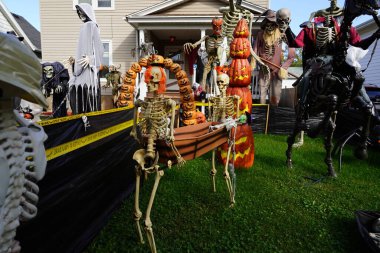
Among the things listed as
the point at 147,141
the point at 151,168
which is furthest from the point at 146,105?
the point at 151,168

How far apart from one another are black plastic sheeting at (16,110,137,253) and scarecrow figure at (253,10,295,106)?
7429 millimetres

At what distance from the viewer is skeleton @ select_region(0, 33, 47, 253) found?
3.27ft

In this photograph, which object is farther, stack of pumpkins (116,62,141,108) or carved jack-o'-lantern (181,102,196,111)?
carved jack-o'-lantern (181,102,196,111)

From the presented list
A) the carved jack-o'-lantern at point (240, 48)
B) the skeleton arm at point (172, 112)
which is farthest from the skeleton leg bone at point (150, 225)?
the carved jack-o'-lantern at point (240, 48)

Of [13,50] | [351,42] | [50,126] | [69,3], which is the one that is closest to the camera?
[13,50]

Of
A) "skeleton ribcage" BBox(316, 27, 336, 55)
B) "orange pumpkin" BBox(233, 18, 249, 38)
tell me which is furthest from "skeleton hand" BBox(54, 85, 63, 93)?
"skeleton ribcage" BBox(316, 27, 336, 55)

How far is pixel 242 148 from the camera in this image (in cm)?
548

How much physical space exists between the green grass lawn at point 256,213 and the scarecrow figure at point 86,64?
209cm

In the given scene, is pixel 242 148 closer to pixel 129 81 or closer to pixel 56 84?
pixel 129 81

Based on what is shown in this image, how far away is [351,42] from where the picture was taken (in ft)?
15.4

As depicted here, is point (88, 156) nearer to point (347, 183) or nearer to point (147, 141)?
point (147, 141)

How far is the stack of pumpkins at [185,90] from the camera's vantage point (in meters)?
3.14

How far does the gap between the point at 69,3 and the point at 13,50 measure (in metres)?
16.1

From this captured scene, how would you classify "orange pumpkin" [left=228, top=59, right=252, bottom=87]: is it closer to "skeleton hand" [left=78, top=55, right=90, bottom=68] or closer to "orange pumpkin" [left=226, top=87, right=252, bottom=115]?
"orange pumpkin" [left=226, top=87, right=252, bottom=115]
